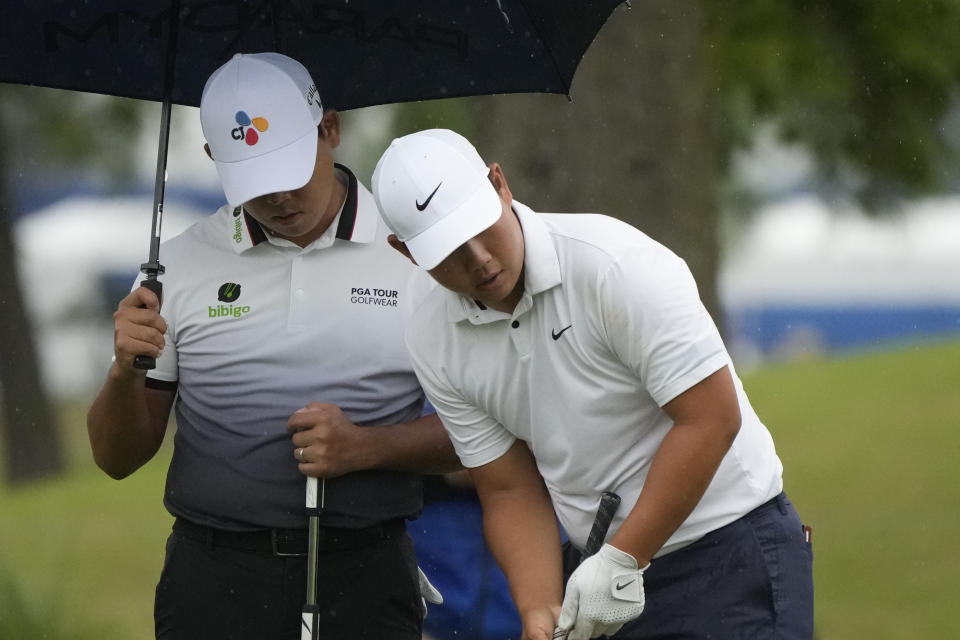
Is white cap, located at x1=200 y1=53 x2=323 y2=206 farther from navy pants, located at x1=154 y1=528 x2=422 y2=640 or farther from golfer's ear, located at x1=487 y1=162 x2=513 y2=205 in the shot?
navy pants, located at x1=154 y1=528 x2=422 y2=640

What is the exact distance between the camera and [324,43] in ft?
12.4

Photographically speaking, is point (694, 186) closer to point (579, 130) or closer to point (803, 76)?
point (579, 130)

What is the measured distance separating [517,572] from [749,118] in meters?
8.57

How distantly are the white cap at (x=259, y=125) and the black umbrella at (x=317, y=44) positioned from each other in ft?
0.54

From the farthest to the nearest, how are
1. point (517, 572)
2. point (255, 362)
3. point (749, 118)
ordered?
point (749, 118) < point (255, 362) < point (517, 572)

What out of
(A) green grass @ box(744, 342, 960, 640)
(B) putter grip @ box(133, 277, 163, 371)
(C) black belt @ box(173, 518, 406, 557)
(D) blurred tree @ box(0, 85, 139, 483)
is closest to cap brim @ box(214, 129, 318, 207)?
(B) putter grip @ box(133, 277, 163, 371)

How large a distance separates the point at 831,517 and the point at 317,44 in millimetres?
6834

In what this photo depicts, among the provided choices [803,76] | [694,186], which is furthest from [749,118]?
[694,186]

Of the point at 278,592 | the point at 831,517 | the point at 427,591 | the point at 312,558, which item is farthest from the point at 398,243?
the point at 831,517

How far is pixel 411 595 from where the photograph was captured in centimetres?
351

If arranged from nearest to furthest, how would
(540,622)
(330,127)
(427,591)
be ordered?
1. (540,622)
2. (330,127)
3. (427,591)

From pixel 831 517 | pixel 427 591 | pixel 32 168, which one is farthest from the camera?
pixel 32 168

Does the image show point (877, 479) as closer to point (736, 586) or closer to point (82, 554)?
point (82, 554)

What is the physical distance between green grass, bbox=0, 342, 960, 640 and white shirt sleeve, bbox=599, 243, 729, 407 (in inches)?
210
